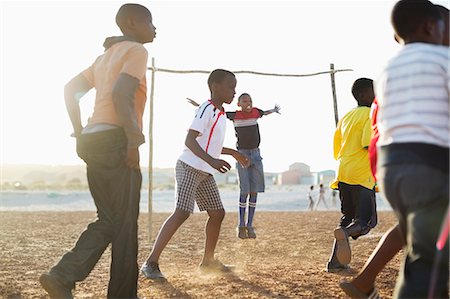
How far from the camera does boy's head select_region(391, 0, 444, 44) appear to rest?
2967 mm

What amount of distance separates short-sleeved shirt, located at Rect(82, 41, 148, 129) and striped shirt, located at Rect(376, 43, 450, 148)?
1703 millimetres

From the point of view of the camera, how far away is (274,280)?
5570 mm

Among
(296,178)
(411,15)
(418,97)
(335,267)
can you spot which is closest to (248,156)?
(335,267)

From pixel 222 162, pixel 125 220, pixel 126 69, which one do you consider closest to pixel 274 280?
pixel 222 162

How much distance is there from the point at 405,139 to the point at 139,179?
1.89m

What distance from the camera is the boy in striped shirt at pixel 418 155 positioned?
267 centimetres

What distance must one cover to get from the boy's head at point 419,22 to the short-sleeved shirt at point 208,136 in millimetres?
2784

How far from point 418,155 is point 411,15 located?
71 cm

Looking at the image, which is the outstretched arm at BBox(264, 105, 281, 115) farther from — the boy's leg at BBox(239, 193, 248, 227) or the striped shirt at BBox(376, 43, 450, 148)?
the striped shirt at BBox(376, 43, 450, 148)

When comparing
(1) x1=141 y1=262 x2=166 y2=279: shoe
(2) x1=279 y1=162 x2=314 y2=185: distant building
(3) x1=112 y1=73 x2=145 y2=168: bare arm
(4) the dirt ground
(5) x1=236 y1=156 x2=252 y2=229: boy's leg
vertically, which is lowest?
(2) x1=279 y1=162 x2=314 y2=185: distant building

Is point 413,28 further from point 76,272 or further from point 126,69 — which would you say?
point 76,272

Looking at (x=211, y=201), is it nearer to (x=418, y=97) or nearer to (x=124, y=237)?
(x=124, y=237)

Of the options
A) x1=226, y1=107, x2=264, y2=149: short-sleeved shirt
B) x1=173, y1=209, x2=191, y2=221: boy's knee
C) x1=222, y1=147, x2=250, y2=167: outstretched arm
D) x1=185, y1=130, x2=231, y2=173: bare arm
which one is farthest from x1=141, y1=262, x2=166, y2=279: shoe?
x1=226, y1=107, x2=264, y2=149: short-sleeved shirt

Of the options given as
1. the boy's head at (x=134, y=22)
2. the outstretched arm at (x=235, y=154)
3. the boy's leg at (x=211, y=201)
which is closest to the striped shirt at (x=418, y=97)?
the boy's head at (x=134, y=22)
